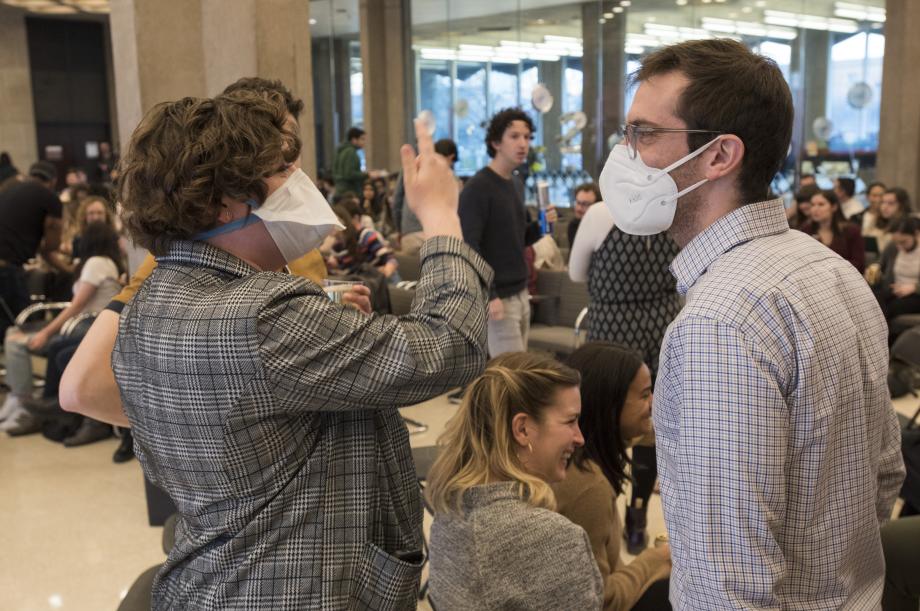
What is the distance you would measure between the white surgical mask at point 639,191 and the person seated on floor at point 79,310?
453 centimetres

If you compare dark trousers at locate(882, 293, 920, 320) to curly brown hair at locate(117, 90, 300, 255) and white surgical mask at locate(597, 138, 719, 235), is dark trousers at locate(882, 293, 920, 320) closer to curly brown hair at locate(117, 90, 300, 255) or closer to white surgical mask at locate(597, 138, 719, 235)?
white surgical mask at locate(597, 138, 719, 235)

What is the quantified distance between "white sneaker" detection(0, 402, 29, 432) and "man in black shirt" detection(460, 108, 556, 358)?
3.32 m

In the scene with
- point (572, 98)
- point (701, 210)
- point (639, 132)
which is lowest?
point (701, 210)

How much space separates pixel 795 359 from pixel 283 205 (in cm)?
74

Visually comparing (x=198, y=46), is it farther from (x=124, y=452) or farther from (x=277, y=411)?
(x=277, y=411)

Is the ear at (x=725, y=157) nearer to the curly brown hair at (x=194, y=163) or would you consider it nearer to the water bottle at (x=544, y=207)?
the curly brown hair at (x=194, y=163)

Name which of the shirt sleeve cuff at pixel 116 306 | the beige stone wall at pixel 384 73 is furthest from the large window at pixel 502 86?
the shirt sleeve cuff at pixel 116 306

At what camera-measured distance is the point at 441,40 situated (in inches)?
622

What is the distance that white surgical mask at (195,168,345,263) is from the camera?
1.27 m

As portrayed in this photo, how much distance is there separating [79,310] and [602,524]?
4.19 meters

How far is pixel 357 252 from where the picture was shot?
6023 mm

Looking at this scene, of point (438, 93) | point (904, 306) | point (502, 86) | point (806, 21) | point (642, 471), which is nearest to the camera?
point (642, 471)

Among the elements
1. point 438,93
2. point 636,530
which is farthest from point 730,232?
point 438,93

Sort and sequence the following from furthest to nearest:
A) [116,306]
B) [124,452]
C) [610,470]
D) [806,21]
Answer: [806,21] → [124,452] → [610,470] → [116,306]
